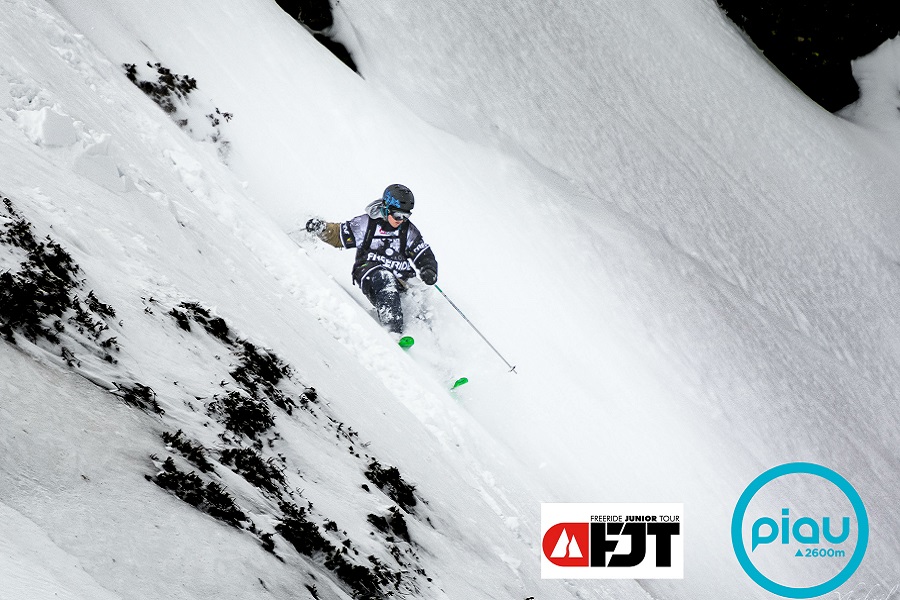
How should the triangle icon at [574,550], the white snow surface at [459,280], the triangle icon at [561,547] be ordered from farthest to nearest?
the triangle icon at [574,550]
the triangle icon at [561,547]
the white snow surface at [459,280]

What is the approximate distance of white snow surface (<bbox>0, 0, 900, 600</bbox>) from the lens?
322 cm

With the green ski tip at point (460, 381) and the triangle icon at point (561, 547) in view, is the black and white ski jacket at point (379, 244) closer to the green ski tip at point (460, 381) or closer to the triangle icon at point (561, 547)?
the green ski tip at point (460, 381)

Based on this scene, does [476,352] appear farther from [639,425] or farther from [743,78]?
[743,78]

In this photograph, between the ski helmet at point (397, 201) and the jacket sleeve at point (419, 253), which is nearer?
the ski helmet at point (397, 201)

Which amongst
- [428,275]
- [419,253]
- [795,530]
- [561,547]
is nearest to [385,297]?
[428,275]

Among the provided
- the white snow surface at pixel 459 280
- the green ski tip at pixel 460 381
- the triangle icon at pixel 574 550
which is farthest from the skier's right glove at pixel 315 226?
the triangle icon at pixel 574 550

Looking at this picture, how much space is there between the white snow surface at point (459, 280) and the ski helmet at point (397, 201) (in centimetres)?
138

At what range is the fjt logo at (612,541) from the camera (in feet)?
23.4

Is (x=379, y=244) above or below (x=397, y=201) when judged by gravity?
below

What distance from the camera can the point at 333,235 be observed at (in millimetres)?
9406

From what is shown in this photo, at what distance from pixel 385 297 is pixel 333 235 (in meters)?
1.29

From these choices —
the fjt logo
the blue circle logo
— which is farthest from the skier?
the blue circle logo

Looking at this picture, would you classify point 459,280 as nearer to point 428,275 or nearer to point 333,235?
point 428,275

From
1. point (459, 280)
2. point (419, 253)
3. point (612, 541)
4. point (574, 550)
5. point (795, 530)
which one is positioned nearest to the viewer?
point (574, 550)
